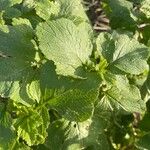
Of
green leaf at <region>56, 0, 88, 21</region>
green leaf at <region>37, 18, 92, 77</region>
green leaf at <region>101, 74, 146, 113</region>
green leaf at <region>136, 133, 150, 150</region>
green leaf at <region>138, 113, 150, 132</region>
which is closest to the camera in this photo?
green leaf at <region>37, 18, 92, 77</region>

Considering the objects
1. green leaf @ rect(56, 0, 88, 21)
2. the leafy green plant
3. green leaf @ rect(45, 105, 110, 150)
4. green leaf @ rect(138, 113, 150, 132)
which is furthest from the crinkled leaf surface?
green leaf @ rect(138, 113, 150, 132)

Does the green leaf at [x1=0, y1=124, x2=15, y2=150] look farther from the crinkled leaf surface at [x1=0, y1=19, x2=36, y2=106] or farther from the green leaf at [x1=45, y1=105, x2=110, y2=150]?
the green leaf at [x1=45, y1=105, x2=110, y2=150]

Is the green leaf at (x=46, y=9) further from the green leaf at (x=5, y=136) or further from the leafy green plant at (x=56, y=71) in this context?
the green leaf at (x=5, y=136)

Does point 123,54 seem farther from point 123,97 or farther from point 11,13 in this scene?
point 11,13

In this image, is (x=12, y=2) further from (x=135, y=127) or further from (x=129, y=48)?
(x=135, y=127)

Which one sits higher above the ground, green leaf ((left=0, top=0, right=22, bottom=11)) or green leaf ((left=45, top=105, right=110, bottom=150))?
green leaf ((left=0, top=0, right=22, bottom=11))

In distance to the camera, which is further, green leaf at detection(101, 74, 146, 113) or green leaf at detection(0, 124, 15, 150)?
green leaf at detection(101, 74, 146, 113)

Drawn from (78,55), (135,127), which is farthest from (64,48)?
(135,127)

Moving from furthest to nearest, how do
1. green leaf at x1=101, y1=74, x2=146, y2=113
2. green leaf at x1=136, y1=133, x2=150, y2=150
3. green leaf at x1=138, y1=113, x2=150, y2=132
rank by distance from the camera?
1. green leaf at x1=138, y1=113, x2=150, y2=132
2. green leaf at x1=136, y1=133, x2=150, y2=150
3. green leaf at x1=101, y1=74, x2=146, y2=113
